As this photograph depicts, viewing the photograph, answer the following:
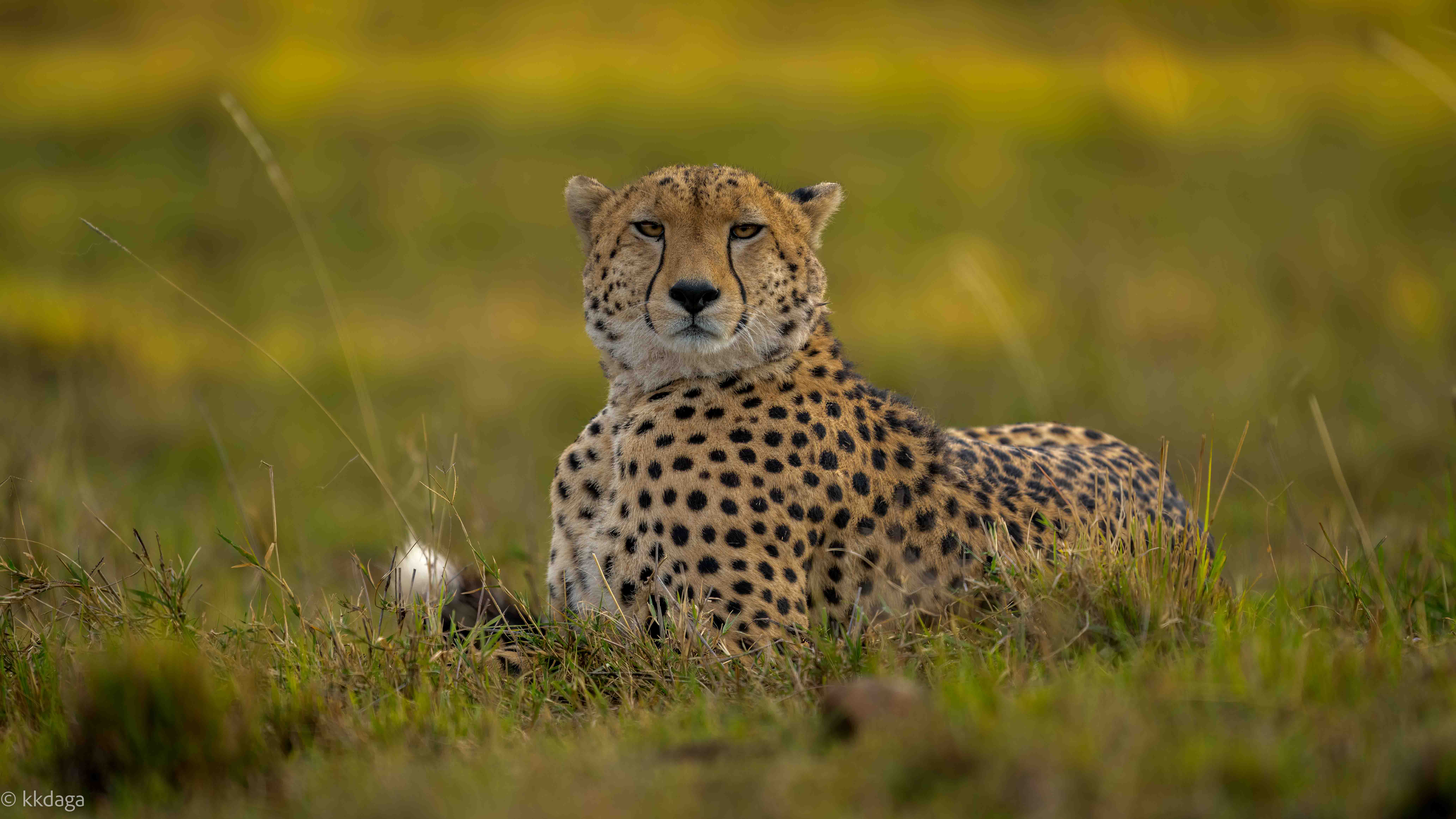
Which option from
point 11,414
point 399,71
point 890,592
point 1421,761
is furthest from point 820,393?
point 399,71

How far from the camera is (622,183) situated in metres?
5.16

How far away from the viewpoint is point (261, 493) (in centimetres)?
526

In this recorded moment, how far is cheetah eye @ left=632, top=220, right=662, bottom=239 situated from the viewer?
3.03 meters

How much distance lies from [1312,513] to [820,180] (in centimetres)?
644

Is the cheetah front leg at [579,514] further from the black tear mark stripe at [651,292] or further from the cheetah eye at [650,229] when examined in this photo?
the cheetah eye at [650,229]

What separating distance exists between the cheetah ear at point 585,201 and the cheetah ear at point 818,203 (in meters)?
0.54

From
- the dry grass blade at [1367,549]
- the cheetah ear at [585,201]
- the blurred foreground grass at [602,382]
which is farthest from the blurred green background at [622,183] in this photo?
the cheetah ear at [585,201]

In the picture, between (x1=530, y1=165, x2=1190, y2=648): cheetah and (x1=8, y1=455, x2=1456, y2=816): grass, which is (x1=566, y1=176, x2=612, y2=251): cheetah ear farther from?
(x1=8, y1=455, x2=1456, y2=816): grass

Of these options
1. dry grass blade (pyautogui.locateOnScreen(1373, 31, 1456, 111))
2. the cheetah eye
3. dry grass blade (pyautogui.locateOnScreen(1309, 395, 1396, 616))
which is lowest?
dry grass blade (pyautogui.locateOnScreen(1309, 395, 1396, 616))

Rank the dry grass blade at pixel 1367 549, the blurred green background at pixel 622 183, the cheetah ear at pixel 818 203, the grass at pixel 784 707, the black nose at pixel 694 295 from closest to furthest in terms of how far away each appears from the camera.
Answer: the grass at pixel 784 707 → the dry grass blade at pixel 1367 549 → the black nose at pixel 694 295 → the cheetah ear at pixel 818 203 → the blurred green background at pixel 622 183

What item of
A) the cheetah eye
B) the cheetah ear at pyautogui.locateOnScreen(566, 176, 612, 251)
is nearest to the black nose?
the cheetah eye

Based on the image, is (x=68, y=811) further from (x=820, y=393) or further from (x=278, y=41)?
(x=278, y=41)

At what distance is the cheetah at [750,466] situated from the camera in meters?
2.71

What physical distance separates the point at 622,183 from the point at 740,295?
241 centimetres
